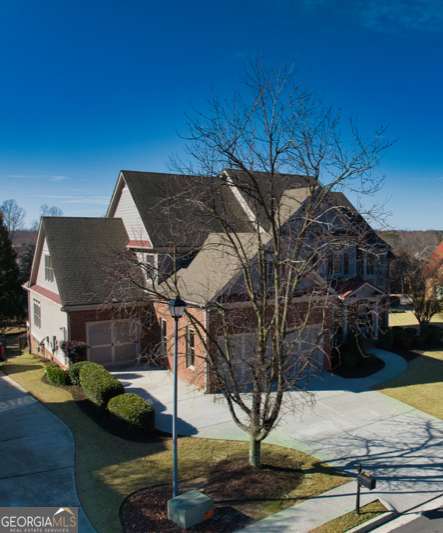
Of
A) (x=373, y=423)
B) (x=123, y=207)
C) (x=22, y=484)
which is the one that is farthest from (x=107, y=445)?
(x=123, y=207)

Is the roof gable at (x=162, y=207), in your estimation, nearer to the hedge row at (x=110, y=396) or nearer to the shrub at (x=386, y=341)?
the hedge row at (x=110, y=396)

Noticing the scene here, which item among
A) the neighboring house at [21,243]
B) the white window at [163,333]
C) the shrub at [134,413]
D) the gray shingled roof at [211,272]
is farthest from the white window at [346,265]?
the neighboring house at [21,243]

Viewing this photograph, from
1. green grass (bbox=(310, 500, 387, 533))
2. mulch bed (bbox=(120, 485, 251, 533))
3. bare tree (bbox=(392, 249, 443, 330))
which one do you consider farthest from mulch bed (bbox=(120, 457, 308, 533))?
bare tree (bbox=(392, 249, 443, 330))

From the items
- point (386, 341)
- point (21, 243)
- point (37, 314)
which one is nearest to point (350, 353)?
point (386, 341)

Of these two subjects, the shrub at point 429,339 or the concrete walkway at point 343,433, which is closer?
the concrete walkway at point 343,433

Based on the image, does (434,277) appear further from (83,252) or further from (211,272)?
(83,252)

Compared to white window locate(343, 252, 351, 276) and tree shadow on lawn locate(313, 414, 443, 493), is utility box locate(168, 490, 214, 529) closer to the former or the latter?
tree shadow on lawn locate(313, 414, 443, 493)
